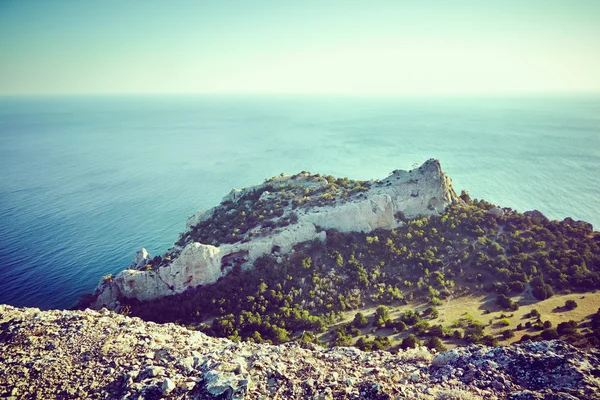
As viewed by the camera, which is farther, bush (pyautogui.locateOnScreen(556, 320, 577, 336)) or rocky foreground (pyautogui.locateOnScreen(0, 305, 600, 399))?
bush (pyautogui.locateOnScreen(556, 320, 577, 336))

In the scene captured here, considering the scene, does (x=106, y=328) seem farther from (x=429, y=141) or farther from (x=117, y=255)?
(x=429, y=141)

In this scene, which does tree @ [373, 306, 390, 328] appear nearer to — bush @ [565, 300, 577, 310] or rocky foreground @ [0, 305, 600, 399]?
rocky foreground @ [0, 305, 600, 399]

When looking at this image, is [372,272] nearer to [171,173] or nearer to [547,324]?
[547,324]

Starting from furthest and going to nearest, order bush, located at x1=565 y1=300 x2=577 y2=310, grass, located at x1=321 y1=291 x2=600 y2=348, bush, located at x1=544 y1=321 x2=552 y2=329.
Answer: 1. bush, located at x1=565 y1=300 x2=577 y2=310
2. grass, located at x1=321 y1=291 x2=600 y2=348
3. bush, located at x1=544 y1=321 x2=552 y2=329

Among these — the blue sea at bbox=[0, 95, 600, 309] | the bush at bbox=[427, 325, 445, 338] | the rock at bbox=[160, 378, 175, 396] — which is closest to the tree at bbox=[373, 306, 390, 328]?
the bush at bbox=[427, 325, 445, 338]

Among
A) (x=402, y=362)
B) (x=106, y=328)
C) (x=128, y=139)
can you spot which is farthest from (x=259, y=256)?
(x=128, y=139)

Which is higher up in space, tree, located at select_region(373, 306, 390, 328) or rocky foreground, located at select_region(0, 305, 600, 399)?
rocky foreground, located at select_region(0, 305, 600, 399)

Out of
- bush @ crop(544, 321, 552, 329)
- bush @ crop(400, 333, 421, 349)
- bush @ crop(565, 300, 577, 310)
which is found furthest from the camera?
bush @ crop(565, 300, 577, 310)

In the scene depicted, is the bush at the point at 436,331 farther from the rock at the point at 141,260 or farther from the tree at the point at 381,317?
the rock at the point at 141,260
